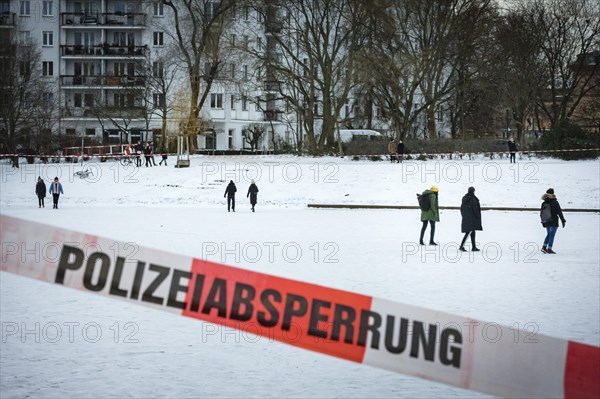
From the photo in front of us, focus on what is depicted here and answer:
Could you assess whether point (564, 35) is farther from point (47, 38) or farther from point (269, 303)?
point (269, 303)

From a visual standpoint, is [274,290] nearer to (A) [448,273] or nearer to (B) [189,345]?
(B) [189,345]

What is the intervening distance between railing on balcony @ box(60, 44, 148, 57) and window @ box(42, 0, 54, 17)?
3.17 meters

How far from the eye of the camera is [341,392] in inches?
316

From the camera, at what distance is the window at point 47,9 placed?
2825 inches

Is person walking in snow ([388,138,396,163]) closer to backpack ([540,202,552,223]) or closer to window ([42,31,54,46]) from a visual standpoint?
backpack ([540,202,552,223])

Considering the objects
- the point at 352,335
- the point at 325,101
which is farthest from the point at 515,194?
the point at 352,335

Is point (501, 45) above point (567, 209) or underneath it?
above

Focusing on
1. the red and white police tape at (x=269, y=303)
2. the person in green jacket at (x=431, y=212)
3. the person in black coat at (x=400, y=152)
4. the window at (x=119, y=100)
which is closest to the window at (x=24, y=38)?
the window at (x=119, y=100)

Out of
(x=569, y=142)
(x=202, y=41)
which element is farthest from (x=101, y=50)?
(x=569, y=142)

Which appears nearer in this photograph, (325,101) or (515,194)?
(515,194)

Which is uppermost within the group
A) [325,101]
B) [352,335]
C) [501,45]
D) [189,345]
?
[501,45]

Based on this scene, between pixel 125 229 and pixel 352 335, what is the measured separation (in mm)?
19451

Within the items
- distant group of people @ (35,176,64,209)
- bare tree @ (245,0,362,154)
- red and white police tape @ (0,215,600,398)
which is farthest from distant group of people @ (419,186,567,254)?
bare tree @ (245,0,362,154)

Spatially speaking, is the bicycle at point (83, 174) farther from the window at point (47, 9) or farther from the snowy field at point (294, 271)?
the window at point (47, 9)
